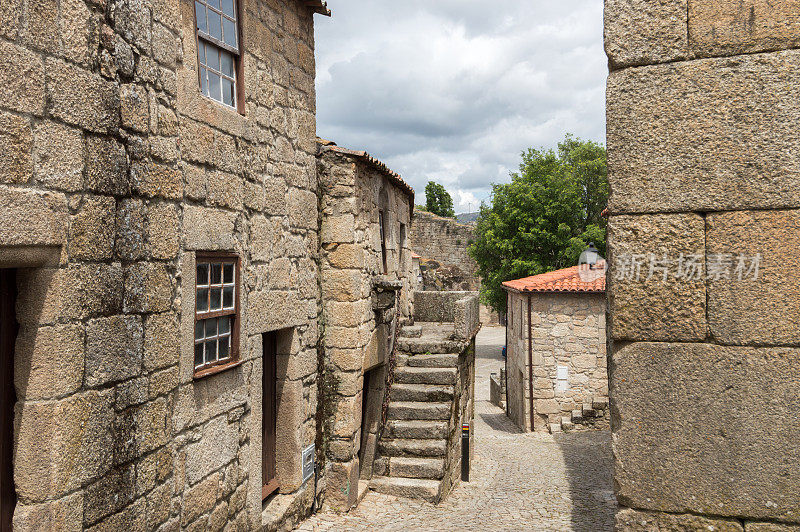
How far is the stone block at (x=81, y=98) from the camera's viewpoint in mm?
2859

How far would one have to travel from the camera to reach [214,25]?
489 centimetres

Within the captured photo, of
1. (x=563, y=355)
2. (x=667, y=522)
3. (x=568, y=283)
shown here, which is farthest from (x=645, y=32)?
(x=563, y=355)

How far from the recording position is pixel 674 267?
223 centimetres

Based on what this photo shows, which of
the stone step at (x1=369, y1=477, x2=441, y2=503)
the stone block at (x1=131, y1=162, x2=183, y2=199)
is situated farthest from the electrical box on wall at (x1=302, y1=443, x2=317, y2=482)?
the stone block at (x1=131, y1=162, x2=183, y2=199)

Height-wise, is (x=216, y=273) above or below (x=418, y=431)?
above

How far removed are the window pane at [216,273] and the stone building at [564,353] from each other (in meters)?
11.0

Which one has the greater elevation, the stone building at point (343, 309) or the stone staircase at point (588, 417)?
the stone building at point (343, 309)

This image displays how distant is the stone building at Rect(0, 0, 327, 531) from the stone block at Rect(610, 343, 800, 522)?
100 inches

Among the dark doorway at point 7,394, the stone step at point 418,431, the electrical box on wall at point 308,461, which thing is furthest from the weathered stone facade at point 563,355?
the dark doorway at point 7,394

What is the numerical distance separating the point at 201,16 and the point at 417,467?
20.1ft

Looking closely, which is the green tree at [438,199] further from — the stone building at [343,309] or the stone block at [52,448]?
the stone block at [52,448]

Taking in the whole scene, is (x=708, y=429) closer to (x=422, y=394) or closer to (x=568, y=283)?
(x=422, y=394)

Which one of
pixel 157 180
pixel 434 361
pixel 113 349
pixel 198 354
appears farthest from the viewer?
pixel 434 361

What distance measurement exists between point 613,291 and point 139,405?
273 cm
